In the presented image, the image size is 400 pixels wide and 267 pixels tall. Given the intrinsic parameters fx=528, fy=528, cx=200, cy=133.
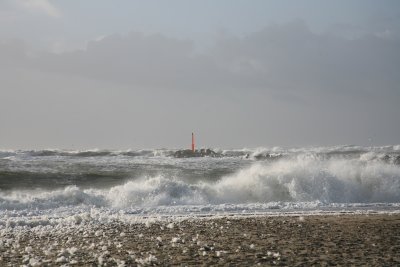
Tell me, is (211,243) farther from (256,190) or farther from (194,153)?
(194,153)

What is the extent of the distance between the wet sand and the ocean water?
8.74ft

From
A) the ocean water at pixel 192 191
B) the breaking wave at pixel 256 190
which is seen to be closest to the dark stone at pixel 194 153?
the ocean water at pixel 192 191

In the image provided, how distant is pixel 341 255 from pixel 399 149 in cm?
5565

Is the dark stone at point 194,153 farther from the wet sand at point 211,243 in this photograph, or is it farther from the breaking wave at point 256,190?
the wet sand at point 211,243

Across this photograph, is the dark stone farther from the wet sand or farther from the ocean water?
the wet sand

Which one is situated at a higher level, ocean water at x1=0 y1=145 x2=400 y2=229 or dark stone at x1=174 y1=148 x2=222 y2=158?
dark stone at x1=174 y1=148 x2=222 y2=158

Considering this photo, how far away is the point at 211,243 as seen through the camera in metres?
9.28

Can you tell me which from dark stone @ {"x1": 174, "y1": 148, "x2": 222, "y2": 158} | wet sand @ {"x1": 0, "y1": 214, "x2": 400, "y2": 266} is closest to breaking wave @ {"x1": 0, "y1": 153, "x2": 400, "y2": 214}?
wet sand @ {"x1": 0, "y1": 214, "x2": 400, "y2": 266}

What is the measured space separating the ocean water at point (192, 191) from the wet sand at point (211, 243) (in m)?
2.66

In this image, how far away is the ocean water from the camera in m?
17.8

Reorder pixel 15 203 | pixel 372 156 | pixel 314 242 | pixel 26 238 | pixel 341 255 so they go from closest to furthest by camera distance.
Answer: pixel 341 255, pixel 314 242, pixel 26 238, pixel 15 203, pixel 372 156

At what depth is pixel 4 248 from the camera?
9422 mm

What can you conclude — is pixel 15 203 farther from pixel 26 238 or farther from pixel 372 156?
pixel 372 156

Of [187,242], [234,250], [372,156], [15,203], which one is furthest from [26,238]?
[372,156]
